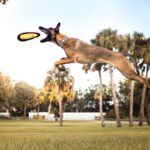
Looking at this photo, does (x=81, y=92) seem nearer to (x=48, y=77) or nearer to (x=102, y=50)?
(x=48, y=77)

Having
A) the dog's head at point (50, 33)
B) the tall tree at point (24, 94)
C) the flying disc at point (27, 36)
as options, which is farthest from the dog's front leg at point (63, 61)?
the tall tree at point (24, 94)

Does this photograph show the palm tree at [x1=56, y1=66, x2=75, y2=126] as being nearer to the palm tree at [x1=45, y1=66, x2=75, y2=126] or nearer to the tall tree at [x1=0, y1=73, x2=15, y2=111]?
the palm tree at [x1=45, y1=66, x2=75, y2=126]

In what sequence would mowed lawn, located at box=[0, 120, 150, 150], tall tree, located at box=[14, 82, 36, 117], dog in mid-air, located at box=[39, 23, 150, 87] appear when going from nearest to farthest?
dog in mid-air, located at box=[39, 23, 150, 87] < mowed lawn, located at box=[0, 120, 150, 150] < tall tree, located at box=[14, 82, 36, 117]

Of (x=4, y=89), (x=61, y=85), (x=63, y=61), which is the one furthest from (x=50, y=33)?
(x=4, y=89)

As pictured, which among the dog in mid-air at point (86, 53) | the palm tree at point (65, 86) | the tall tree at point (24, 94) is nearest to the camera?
the dog in mid-air at point (86, 53)

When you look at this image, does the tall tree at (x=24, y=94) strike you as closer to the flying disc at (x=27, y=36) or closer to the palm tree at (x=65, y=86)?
the palm tree at (x=65, y=86)

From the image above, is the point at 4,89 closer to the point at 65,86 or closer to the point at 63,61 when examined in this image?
the point at 65,86

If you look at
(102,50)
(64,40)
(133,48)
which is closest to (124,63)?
(102,50)

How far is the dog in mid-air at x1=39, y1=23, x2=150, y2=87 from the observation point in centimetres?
801

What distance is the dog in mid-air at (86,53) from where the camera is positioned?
801cm

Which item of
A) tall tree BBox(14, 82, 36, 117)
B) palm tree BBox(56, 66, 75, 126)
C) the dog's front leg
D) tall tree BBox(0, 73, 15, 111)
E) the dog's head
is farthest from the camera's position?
tall tree BBox(14, 82, 36, 117)

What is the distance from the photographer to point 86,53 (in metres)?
8.07

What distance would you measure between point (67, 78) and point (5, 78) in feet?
106

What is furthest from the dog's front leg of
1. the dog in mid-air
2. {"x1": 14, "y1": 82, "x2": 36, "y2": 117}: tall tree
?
{"x1": 14, "y1": 82, "x2": 36, "y2": 117}: tall tree
